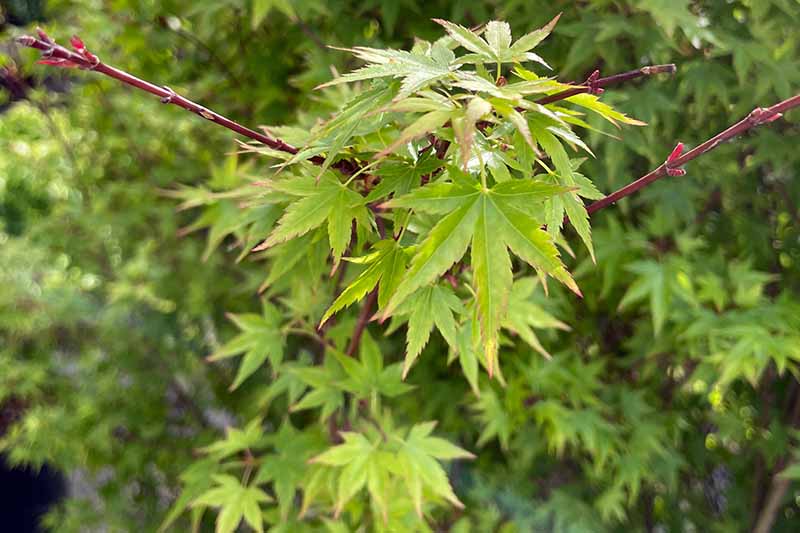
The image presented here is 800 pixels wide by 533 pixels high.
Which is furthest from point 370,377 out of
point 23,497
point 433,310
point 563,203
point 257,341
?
point 23,497

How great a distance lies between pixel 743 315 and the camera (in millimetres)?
1289

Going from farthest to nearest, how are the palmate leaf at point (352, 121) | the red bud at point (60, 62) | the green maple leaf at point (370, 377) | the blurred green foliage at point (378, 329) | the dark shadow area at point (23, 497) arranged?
the dark shadow area at point (23, 497) < the blurred green foliage at point (378, 329) < the green maple leaf at point (370, 377) < the palmate leaf at point (352, 121) < the red bud at point (60, 62)

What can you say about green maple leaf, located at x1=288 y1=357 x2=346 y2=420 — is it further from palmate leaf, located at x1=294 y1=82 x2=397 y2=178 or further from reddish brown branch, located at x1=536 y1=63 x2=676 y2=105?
reddish brown branch, located at x1=536 y1=63 x2=676 y2=105

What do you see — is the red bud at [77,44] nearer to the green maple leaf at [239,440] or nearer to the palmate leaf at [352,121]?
the palmate leaf at [352,121]

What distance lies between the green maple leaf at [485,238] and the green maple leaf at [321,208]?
0.40ft

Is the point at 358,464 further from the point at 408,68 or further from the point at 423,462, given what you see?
the point at 408,68

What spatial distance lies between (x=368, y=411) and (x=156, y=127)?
114 centimetres

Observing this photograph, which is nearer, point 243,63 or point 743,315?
point 743,315

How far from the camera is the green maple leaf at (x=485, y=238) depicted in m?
0.57

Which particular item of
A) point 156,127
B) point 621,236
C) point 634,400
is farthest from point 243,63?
point 634,400

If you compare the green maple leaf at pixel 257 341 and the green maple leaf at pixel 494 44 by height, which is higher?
the green maple leaf at pixel 494 44

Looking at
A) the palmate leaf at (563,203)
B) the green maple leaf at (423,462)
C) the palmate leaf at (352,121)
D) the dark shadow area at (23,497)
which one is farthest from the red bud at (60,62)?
the dark shadow area at (23,497)

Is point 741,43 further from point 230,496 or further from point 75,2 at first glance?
point 75,2

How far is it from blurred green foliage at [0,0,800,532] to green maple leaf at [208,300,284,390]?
0.02 meters
